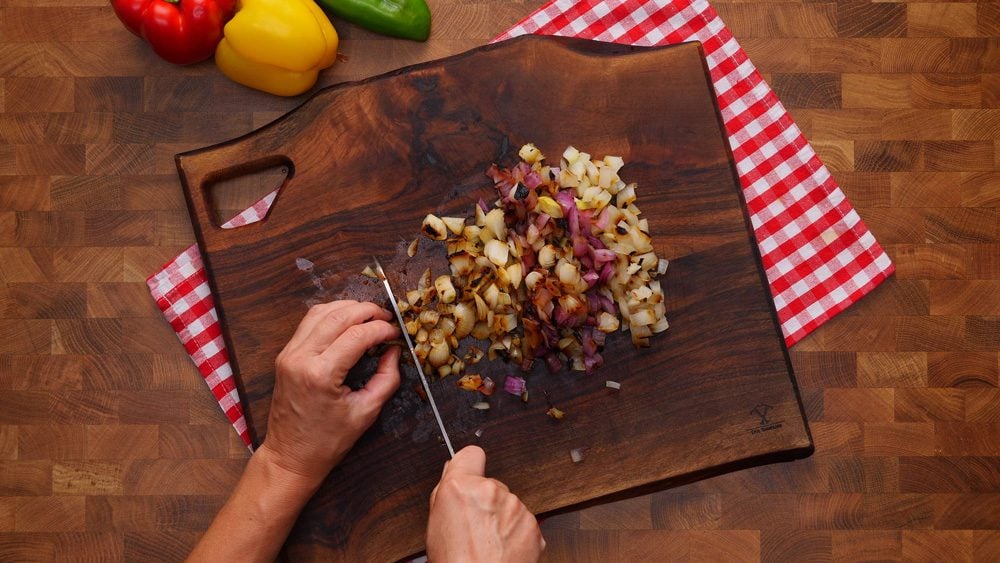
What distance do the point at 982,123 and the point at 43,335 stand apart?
7.96 ft

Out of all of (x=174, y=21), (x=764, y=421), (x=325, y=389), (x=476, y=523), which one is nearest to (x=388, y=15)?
(x=174, y=21)

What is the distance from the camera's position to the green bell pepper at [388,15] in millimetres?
1930

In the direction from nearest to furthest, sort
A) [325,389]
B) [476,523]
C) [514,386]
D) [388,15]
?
[476,523] < [325,389] < [514,386] < [388,15]

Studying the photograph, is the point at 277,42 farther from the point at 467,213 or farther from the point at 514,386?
the point at 514,386

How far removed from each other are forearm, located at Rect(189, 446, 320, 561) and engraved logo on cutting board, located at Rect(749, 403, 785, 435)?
102cm

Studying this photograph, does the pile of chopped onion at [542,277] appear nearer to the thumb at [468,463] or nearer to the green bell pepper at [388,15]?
the thumb at [468,463]

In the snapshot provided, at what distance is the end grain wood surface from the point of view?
1.99 metres

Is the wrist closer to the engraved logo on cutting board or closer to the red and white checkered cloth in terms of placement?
the red and white checkered cloth

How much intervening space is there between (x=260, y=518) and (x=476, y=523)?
539mm

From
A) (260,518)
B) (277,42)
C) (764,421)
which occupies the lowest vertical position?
(260,518)

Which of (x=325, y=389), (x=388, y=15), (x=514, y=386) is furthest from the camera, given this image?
(x=388, y=15)

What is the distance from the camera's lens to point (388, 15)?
193cm

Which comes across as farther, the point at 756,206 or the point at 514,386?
the point at 756,206

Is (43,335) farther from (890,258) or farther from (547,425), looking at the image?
(890,258)
